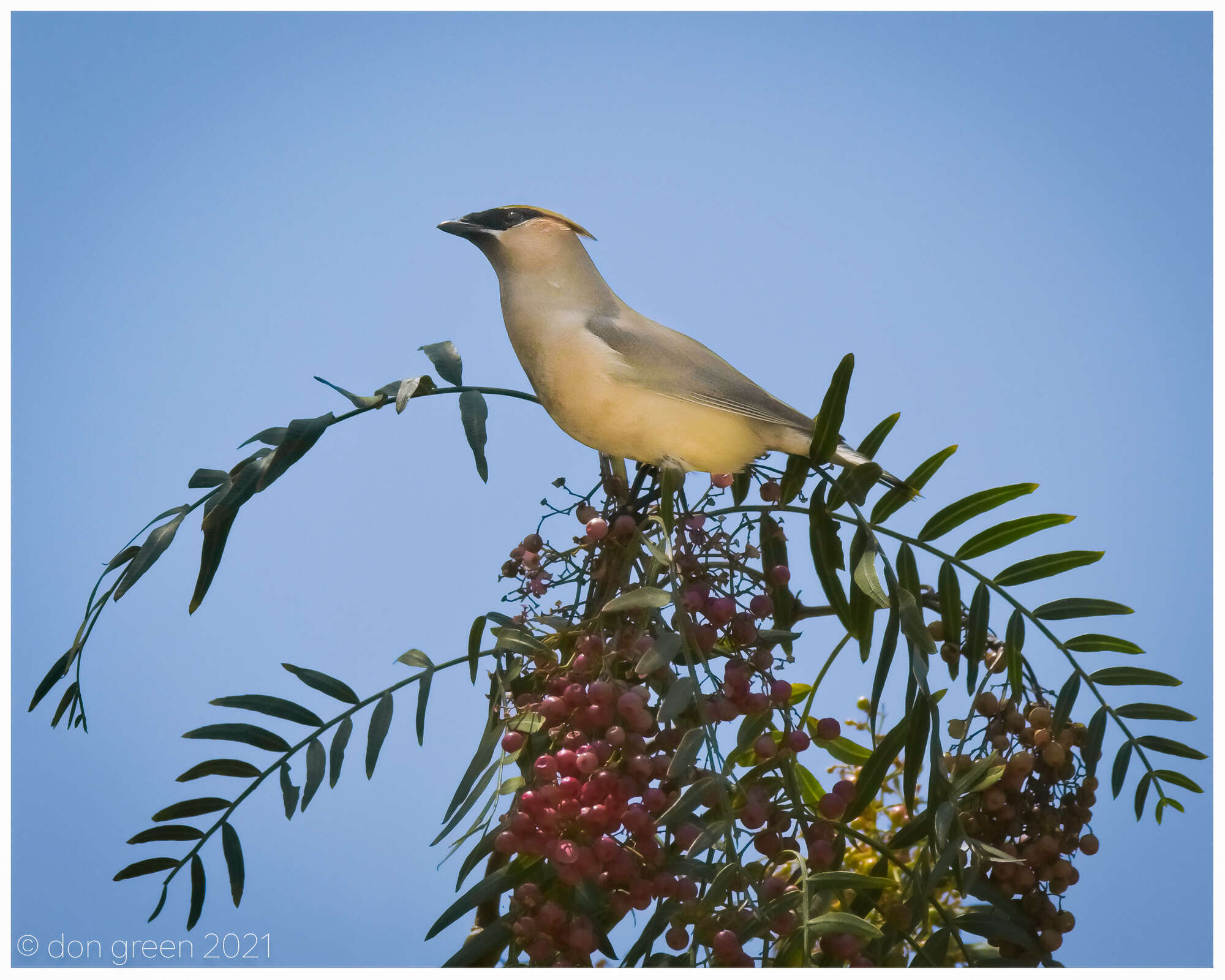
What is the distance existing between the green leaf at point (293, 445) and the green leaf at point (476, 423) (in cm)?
15

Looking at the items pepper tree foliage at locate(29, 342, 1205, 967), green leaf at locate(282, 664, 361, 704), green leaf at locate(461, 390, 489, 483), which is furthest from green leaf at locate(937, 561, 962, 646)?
green leaf at locate(282, 664, 361, 704)

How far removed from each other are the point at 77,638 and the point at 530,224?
0.66 m

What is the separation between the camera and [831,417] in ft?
4.06

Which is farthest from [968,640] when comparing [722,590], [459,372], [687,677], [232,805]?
[232,805]

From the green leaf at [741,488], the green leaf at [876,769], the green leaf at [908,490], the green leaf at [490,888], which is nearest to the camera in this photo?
the green leaf at [490,888]

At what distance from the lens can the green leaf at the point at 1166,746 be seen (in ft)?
4.09

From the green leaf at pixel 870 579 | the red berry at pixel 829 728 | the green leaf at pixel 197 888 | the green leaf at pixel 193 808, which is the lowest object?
the green leaf at pixel 197 888

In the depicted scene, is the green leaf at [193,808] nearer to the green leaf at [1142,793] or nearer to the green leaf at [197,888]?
the green leaf at [197,888]

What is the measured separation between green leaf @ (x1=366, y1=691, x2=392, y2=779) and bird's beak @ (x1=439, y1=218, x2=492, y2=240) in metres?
0.53

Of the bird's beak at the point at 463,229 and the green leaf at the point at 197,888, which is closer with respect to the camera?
the green leaf at the point at 197,888

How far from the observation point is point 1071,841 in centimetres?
120

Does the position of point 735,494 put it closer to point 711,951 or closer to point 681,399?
point 681,399

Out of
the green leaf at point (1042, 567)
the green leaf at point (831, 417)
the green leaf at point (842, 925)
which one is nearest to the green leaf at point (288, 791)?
the green leaf at point (842, 925)

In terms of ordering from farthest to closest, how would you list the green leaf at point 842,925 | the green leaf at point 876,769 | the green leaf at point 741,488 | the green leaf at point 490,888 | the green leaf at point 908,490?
the green leaf at point 741,488 < the green leaf at point 908,490 < the green leaf at point 876,769 < the green leaf at point 490,888 < the green leaf at point 842,925
